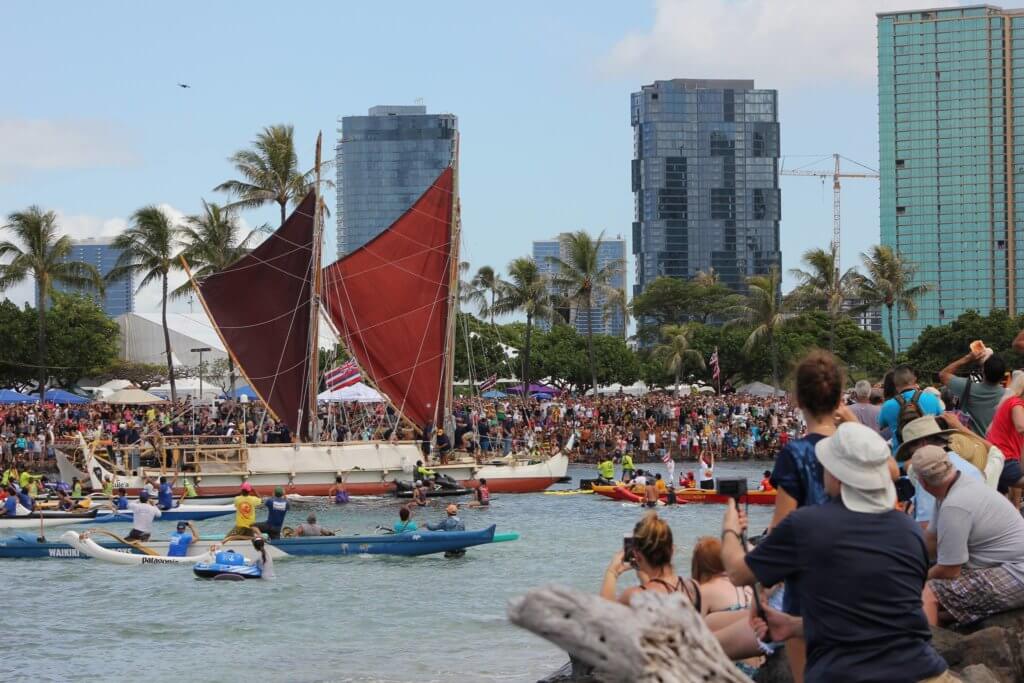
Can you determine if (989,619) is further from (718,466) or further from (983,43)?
(983,43)

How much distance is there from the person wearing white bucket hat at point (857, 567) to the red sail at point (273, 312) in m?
38.3

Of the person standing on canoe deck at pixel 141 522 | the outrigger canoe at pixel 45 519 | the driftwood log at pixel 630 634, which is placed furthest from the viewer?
the outrigger canoe at pixel 45 519

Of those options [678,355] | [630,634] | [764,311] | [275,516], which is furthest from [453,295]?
[678,355]

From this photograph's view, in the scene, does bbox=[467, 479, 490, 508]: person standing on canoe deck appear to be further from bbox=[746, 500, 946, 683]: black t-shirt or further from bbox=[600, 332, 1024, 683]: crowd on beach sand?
bbox=[746, 500, 946, 683]: black t-shirt

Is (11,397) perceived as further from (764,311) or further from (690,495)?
(764,311)

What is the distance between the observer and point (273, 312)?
1719 inches

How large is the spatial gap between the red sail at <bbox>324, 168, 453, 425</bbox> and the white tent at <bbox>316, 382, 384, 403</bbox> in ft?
4.23

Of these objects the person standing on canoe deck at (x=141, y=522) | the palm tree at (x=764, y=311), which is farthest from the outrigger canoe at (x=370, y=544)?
the palm tree at (x=764, y=311)

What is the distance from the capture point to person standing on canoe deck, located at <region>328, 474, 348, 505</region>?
40312 mm

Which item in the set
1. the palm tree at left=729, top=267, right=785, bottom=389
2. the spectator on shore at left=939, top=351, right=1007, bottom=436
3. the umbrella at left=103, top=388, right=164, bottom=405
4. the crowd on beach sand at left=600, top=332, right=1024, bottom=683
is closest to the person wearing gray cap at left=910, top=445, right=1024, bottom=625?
the crowd on beach sand at left=600, top=332, right=1024, bottom=683

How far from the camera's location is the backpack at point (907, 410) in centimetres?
1031

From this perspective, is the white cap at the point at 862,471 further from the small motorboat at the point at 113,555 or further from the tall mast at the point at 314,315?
the tall mast at the point at 314,315

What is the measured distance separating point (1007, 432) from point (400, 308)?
34608mm

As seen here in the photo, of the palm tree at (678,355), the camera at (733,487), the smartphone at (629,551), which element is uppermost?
the palm tree at (678,355)
